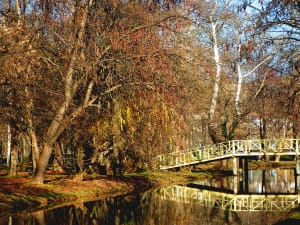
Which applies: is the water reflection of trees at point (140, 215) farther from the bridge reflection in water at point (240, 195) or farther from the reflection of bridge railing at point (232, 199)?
the bridge reflection in water at point (240, 195)

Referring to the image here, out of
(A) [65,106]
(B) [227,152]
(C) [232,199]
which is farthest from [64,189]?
(B) [227,152]

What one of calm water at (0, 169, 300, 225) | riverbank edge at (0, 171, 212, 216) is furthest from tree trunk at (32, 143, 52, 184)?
calm water at (0, 169, 300, 225)

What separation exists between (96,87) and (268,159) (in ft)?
109

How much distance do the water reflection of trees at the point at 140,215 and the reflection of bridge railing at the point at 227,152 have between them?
1279 centimetres

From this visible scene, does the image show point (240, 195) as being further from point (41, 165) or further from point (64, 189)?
point (41, 165)

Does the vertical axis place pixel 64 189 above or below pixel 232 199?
above

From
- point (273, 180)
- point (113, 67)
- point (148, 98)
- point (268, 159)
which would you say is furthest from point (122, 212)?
point (268, 159)

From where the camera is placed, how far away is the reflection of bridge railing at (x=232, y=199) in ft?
Answer: 66.9

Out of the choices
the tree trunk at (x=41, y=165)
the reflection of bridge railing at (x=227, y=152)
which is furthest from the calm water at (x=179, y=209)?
the reflection of bridge railing at (x=227, y=152)

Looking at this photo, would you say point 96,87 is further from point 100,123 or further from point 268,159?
point 268,159

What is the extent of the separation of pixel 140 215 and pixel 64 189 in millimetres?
5299

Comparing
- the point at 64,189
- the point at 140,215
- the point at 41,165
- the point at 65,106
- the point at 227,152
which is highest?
the point at 65,106

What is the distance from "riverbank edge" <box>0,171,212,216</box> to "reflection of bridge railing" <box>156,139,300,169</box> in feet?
13.6

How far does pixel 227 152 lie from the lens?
33906 millimetres
